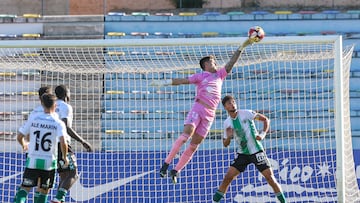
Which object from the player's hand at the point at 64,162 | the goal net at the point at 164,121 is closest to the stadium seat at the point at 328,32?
the goal net at the point at 164,121

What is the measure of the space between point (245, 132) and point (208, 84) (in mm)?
887

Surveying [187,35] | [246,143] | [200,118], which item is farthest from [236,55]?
[187,35]

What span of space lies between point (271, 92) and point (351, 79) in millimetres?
2822

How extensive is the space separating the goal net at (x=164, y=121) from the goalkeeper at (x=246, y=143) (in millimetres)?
1844

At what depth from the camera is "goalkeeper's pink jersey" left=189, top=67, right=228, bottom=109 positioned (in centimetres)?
1274

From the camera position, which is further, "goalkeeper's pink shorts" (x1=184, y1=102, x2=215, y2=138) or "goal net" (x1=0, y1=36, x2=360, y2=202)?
"goal net" (x1=0, y1=36, x2=360, y2=202)

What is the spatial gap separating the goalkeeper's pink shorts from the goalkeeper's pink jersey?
106mm

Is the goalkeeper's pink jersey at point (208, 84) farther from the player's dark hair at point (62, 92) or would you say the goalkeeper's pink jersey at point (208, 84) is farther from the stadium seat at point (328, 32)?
the stadium seat at point (328, 32)

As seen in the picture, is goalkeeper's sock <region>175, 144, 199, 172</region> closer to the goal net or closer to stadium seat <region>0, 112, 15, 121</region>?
the goal net

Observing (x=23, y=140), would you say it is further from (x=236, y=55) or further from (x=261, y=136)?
(x=261, y=136)

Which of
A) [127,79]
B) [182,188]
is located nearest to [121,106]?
[127,79]

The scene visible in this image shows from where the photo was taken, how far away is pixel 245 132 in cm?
1298

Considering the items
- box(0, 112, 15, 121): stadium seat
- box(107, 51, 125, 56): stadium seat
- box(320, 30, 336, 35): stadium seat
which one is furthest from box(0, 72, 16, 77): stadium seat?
box(320, 30, 336, 35): stadium seat

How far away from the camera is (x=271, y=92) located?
1744 cm
